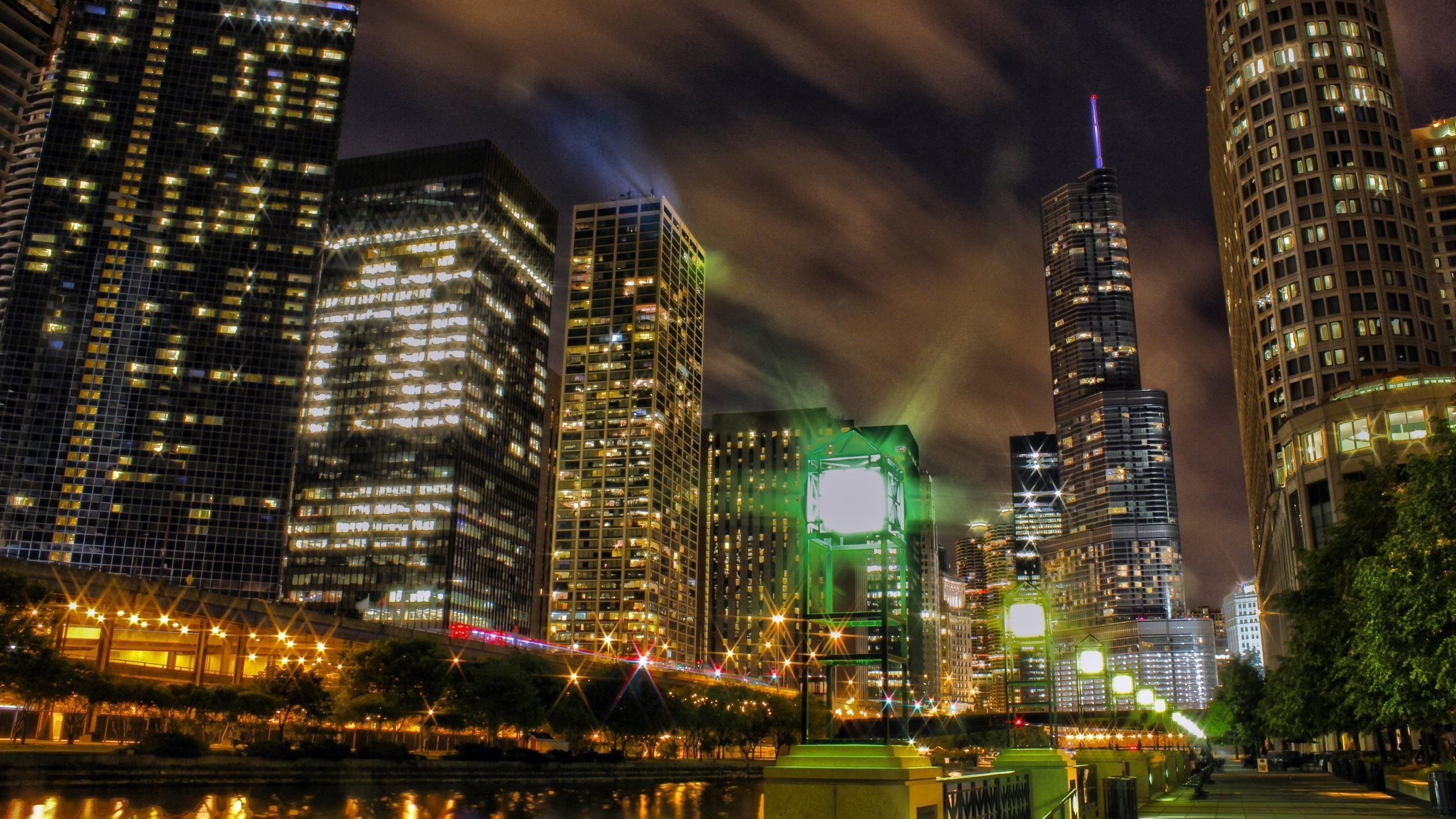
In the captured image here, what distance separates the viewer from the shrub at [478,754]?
72.0 metres

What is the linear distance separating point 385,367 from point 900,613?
192045 millimetres

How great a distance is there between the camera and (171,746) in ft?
169

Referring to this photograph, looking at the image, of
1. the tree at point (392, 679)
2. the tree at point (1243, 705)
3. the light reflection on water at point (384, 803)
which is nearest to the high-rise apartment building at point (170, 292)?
the tree at point (392, 679)

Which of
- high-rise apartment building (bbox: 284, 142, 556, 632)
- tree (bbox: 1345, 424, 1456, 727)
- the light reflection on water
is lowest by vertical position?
the light reflection on water

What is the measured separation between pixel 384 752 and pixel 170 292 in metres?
133

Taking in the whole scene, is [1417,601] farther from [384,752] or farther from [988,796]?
[384,752]

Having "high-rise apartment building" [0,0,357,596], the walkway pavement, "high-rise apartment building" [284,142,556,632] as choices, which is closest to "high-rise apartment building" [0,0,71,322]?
"high-rise apartment building" [0,0,357,596]

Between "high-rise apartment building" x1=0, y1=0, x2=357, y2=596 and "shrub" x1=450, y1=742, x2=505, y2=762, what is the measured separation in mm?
99651

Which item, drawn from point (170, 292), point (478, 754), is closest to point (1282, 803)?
point (478, 754)

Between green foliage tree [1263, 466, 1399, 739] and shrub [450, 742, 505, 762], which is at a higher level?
green foliage tree [1263, 466, 1399, 739]

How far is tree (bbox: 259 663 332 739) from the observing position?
224ft

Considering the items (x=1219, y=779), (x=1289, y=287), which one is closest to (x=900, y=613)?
(x=1219, y=779)

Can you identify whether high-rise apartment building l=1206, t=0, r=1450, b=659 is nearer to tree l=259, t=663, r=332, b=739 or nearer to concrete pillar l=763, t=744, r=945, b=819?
tree l=259, t=663, r=332, b=739

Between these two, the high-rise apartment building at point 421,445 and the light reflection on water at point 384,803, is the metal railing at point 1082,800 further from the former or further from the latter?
the high-rise apartment building at point 421,445
